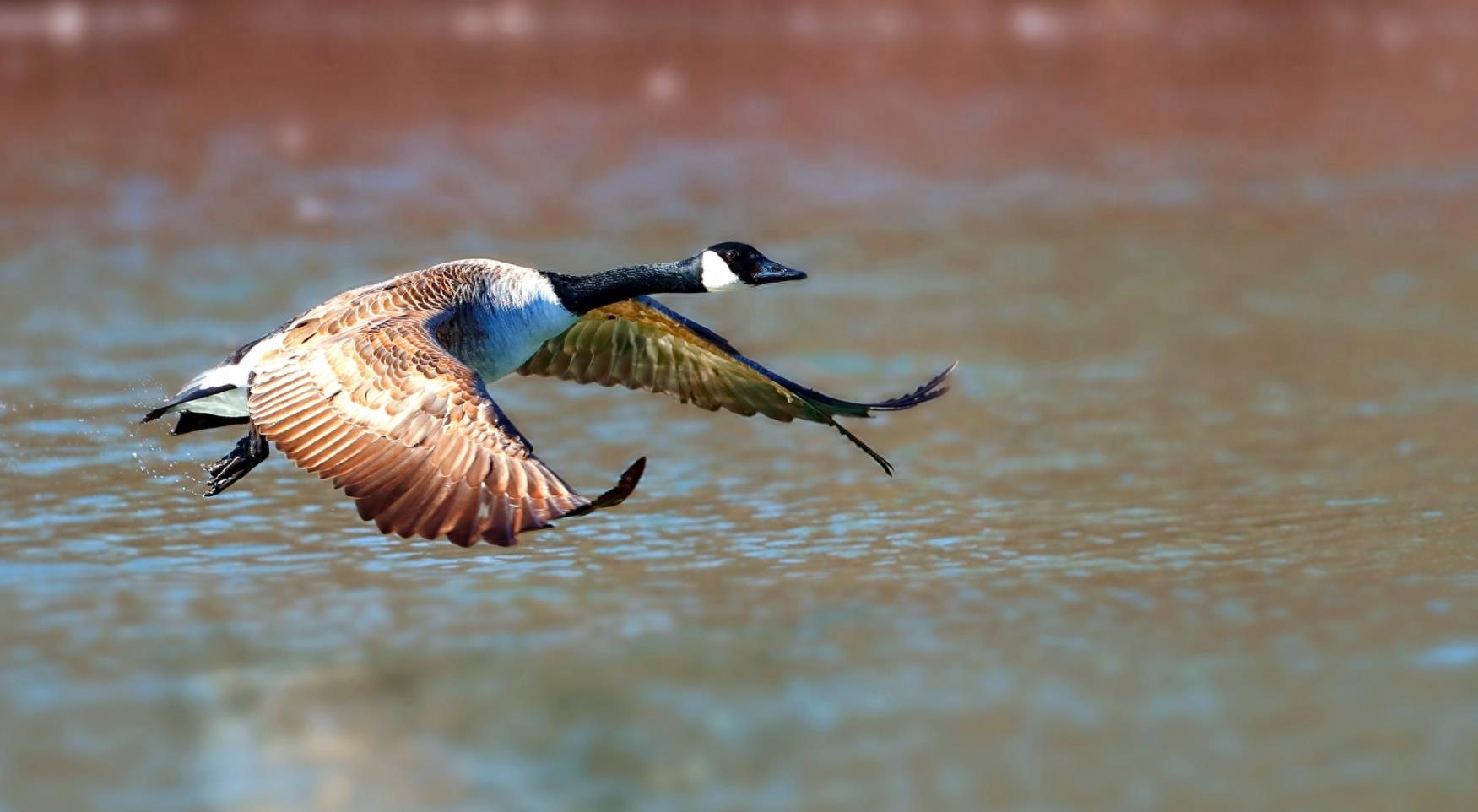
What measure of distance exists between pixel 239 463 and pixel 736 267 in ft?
6.37

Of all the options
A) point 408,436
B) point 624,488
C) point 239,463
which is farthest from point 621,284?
point 624,488

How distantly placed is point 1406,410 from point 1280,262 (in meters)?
3.48

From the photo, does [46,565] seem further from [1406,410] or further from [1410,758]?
[1406,410]

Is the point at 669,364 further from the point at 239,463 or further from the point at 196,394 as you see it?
the point at 196,394

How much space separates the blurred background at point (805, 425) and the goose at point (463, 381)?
1.38 feet

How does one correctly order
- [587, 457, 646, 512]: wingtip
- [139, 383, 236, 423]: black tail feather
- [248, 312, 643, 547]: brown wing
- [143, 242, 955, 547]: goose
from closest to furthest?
[587, 457, 646, 512]: wingtip < [248, 312, 643, 547]: brown wing < [143, 242, 955, 547]: goose < [139, 383, 236, 423]: black tail feather

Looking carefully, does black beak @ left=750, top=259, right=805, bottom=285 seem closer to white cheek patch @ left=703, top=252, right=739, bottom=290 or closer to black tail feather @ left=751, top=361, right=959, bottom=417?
white cheek patch @ left=703, top=252, right=739, bottom=290

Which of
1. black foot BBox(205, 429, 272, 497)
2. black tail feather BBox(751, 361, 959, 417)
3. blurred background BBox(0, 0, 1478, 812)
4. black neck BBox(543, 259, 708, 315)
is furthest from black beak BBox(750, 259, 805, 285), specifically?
black foot BBox(205, 429, 272, 497)

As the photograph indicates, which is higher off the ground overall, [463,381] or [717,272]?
[717,272]

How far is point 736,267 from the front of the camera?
721 centimetres

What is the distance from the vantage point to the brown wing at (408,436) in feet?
16.7

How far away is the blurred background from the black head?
2.68 ft

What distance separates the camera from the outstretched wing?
23.4ft

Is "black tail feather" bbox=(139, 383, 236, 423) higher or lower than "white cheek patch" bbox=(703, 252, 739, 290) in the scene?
lower
